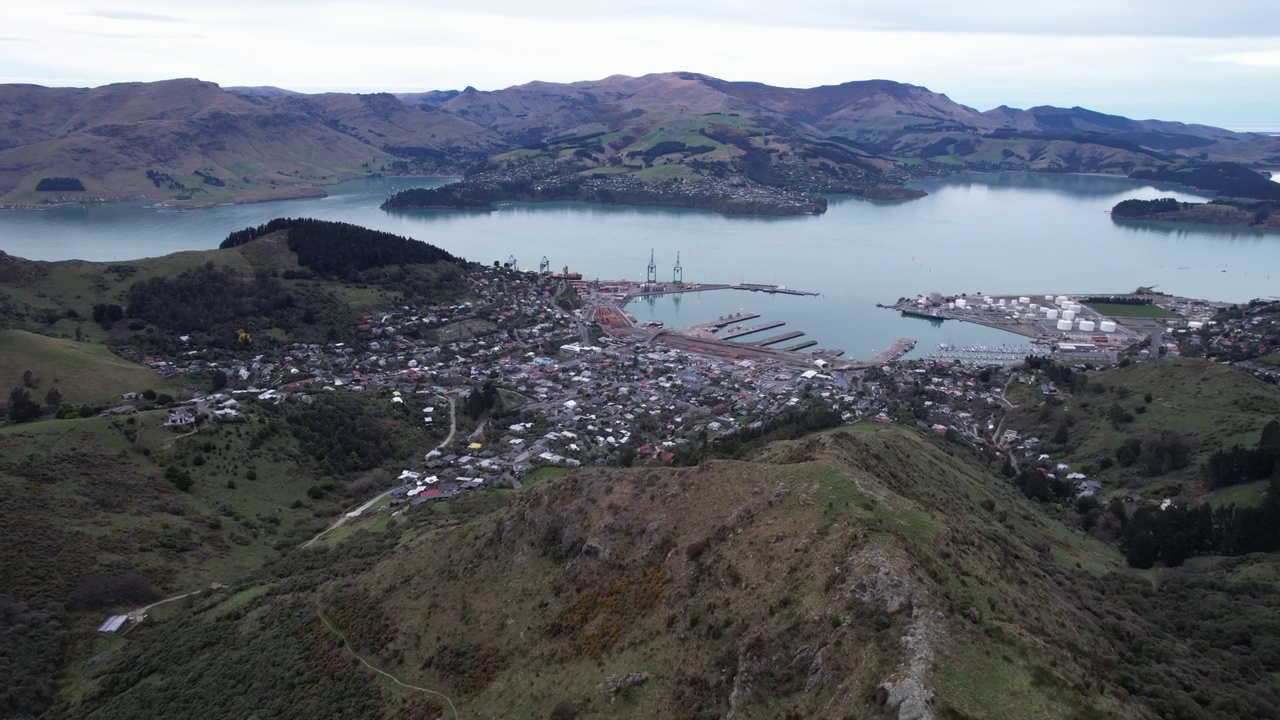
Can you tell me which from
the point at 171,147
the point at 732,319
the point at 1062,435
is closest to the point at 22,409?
the point at 1062,435

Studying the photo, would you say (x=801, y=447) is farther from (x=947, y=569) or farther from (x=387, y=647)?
(x=387, y=647)

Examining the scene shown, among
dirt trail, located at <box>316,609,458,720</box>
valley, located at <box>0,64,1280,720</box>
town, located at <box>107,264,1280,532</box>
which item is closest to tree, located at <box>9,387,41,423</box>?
valley, located at <box>0,64,1280,720</box>

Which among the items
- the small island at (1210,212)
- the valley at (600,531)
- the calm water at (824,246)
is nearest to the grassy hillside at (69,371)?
the valley at (600,531)

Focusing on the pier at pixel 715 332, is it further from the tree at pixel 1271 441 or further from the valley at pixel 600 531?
the tree at pixel 1271 441

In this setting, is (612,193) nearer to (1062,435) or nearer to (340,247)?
(340,247)

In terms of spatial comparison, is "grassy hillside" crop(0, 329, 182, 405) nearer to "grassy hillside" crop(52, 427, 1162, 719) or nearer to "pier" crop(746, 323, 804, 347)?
"grassy hillside" crop(52, 427, 1162, 719)

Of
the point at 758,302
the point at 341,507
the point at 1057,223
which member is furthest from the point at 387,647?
the point at 1057,223
